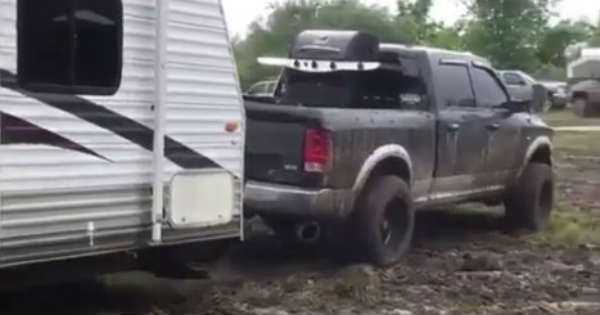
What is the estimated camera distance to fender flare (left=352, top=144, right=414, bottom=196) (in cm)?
962

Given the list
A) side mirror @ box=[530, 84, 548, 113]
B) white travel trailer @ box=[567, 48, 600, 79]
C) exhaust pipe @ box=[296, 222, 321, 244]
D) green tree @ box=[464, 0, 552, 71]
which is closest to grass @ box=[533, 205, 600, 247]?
side mirror @ box=[530, 84, 548, 113]

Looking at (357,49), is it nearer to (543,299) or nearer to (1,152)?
(543,299)

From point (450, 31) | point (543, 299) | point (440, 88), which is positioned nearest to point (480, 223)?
point (440, 88)

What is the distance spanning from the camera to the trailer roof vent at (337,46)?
1098cm

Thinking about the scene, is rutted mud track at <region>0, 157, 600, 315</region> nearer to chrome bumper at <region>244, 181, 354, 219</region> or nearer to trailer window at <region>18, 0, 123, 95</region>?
chrome bumper at <region>244, 181, 354, 219</region>

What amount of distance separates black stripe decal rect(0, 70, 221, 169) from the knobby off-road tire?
18.3ft

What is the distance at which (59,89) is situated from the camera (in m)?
6.59

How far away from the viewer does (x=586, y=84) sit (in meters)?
40.3

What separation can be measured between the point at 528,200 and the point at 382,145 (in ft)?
10.2

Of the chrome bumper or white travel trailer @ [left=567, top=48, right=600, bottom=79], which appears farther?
white travel trailer @ [left=567, top=48, right=600, bottom=79]

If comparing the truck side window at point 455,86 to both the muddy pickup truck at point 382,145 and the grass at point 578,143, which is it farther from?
the grass at point 578,143

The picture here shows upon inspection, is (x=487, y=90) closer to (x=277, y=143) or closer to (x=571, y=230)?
(x=571, y=230)

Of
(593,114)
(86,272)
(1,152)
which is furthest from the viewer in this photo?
(593,114)

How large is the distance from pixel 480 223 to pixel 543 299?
429 centimetres
